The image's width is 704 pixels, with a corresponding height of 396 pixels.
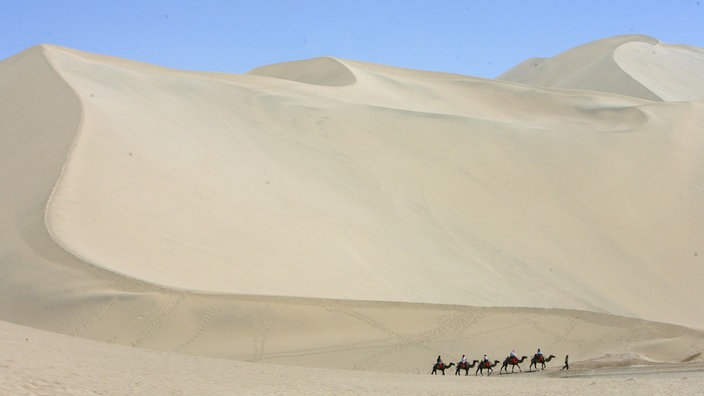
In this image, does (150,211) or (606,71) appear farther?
(606,71)

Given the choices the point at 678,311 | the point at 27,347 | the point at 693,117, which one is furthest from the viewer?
the point at 693,117

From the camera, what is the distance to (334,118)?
31.1 meters

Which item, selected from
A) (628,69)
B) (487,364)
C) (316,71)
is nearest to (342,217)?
(487,364)

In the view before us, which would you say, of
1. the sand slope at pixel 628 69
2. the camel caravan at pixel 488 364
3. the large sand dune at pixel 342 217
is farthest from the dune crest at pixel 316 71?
the camel caravan at pixel 488 364

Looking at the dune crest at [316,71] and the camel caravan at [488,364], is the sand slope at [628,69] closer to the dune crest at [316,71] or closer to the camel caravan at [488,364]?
the dune crest at [316,71]

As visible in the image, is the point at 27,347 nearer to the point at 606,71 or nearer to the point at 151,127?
the point at 151,127

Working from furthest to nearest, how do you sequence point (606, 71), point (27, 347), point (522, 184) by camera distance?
point (606, 71) → point (522, 184) → point (27, 347)

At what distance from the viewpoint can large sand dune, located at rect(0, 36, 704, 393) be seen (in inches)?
682

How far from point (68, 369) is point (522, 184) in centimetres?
1934

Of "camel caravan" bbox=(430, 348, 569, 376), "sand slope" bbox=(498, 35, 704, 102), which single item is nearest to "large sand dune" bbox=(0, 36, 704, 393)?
"camel caravan" bbox=(430, 348, 569, 376)

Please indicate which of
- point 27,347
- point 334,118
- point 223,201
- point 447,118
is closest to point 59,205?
point 223,201

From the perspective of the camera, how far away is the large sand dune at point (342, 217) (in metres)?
17.3

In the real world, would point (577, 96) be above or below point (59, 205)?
above

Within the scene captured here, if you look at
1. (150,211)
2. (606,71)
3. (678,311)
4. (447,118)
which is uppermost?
(606,71)
